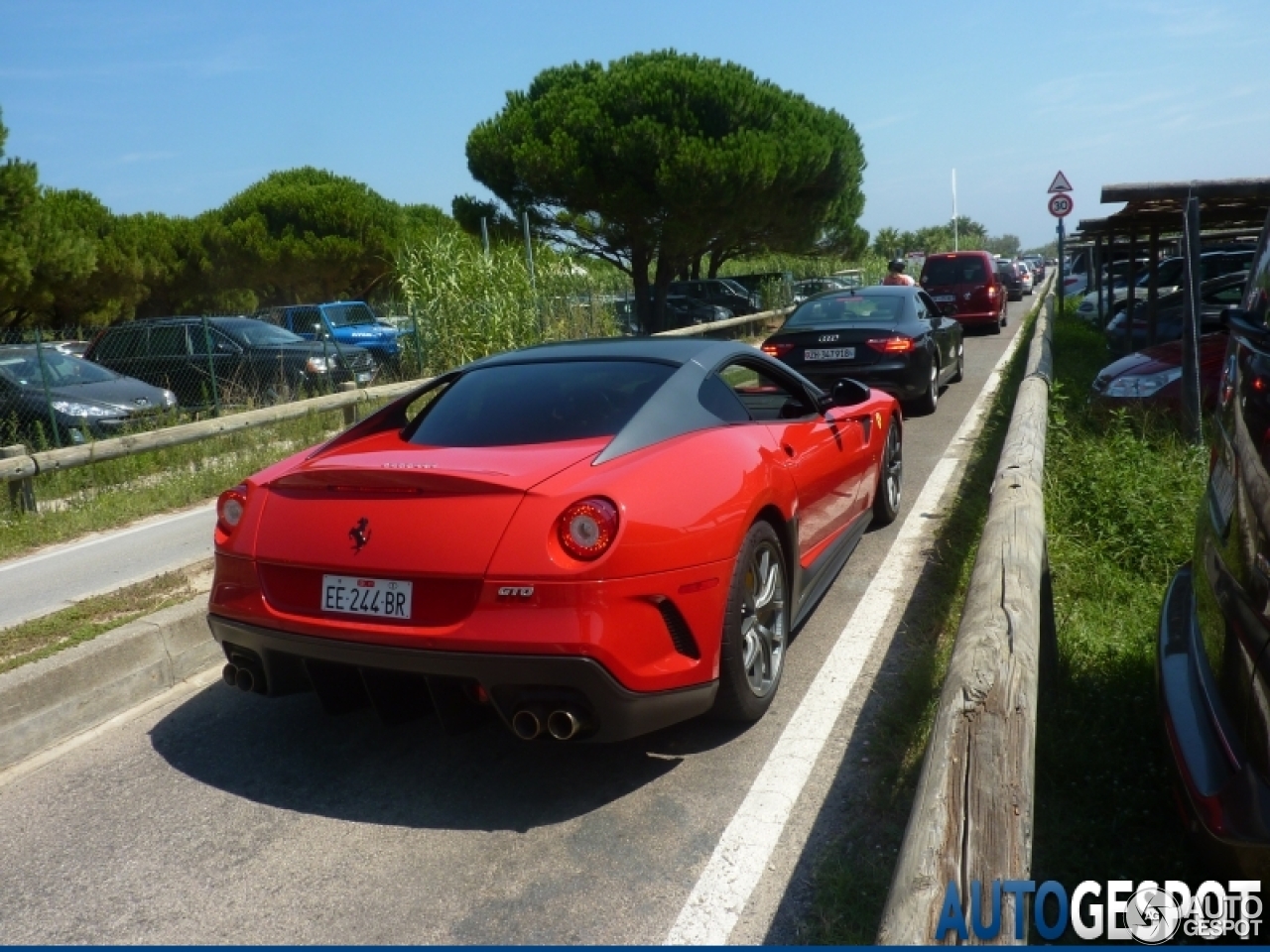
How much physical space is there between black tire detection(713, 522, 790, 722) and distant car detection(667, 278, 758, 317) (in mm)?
24686

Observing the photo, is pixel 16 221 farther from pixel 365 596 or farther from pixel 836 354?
pixel 365 596

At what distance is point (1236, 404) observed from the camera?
3.20 meters

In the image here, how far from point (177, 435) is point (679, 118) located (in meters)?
18.6

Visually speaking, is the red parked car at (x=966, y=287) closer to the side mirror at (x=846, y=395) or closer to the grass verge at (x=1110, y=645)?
the grass verge at (x=1110, y=645)

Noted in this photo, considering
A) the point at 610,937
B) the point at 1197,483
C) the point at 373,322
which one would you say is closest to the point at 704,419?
the point at 610,937

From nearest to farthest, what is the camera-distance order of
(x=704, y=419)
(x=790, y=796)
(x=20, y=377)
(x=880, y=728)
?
(x=790, y=796) < (x=880, y=728) < (x=704, y=419) < (x=20, y=377)

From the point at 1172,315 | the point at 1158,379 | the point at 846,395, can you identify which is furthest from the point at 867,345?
the point at 846,395

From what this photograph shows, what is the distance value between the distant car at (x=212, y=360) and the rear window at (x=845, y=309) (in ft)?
21.3

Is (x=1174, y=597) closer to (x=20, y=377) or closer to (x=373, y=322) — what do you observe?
(x=20, y=377)

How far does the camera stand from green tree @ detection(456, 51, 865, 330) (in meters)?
26.6

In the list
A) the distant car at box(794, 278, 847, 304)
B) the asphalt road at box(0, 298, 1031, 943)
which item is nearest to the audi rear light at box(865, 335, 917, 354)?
the asphalt road at box(0, 298, 1031, 943)

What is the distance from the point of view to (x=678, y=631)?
382 centimetres

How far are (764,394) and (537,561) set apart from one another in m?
2.65

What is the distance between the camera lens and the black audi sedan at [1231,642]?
2.41 metres
